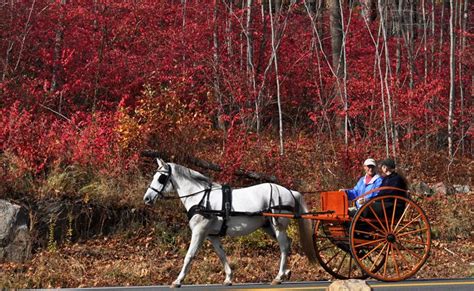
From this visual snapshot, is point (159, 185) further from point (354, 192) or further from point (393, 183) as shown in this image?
point (393, 183)

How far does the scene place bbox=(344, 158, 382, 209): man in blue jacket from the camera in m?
11.9

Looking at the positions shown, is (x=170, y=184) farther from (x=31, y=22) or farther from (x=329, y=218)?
(x=31, y=22)

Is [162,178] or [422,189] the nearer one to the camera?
[162,178]

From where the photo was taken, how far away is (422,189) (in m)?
19.9

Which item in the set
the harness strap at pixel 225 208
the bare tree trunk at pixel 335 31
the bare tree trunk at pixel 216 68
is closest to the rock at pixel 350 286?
the harness strap at pixel 225 208

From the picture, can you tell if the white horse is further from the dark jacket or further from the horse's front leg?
the dark jacket

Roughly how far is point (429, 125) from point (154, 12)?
8.91m

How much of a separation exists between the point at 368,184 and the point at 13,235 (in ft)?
21.1

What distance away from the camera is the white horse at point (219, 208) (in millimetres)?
11492

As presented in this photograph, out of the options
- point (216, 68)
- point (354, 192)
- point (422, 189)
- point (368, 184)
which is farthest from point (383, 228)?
point (216, 68)

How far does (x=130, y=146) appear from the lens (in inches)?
701

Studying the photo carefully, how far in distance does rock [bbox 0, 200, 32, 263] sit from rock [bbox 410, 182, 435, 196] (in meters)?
9.96

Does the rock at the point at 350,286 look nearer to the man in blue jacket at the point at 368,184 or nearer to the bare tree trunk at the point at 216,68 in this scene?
the man in blue jacket at the point at 368,184

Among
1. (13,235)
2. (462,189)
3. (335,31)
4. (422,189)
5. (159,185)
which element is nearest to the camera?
(159,185)
